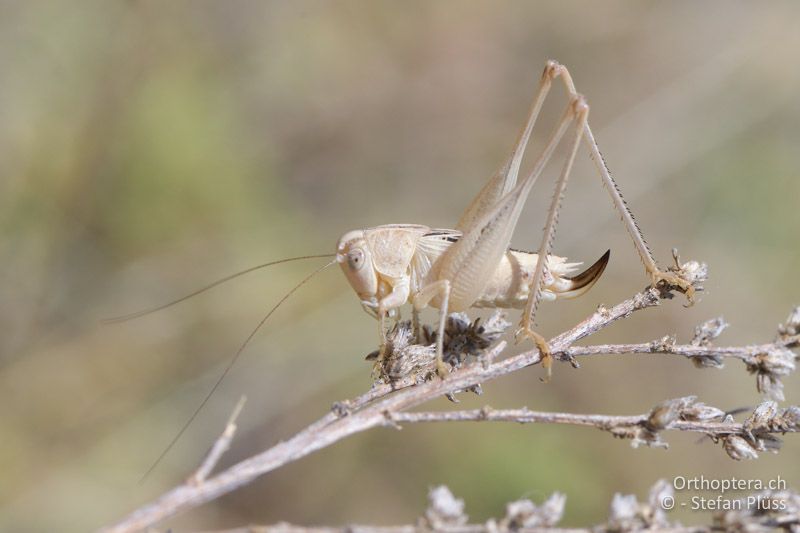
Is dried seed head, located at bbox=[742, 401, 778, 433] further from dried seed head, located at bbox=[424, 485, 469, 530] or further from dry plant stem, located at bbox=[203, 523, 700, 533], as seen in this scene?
dried seed head, located at bbox=[424, 485, 469, 530]

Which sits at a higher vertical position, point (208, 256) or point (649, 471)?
point (208, 256)

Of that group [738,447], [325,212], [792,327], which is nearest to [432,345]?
[738,447]

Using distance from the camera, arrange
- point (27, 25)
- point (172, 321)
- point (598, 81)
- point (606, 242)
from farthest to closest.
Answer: point (598, 81)
point (606, 242)
point (172, 321)
point (27, 25)

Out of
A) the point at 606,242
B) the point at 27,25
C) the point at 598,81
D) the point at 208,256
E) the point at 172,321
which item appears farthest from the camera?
the point at 598,81

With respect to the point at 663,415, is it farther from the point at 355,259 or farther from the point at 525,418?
the point at 355,259

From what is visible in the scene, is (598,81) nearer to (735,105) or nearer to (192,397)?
(735,105)

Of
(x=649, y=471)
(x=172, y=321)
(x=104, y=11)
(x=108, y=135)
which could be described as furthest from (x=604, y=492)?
(x=104, y=11)

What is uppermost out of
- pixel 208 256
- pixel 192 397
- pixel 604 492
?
pixel 208 256

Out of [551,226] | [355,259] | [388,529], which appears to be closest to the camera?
[388,529]

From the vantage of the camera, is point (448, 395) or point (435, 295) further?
point (435, 295)
